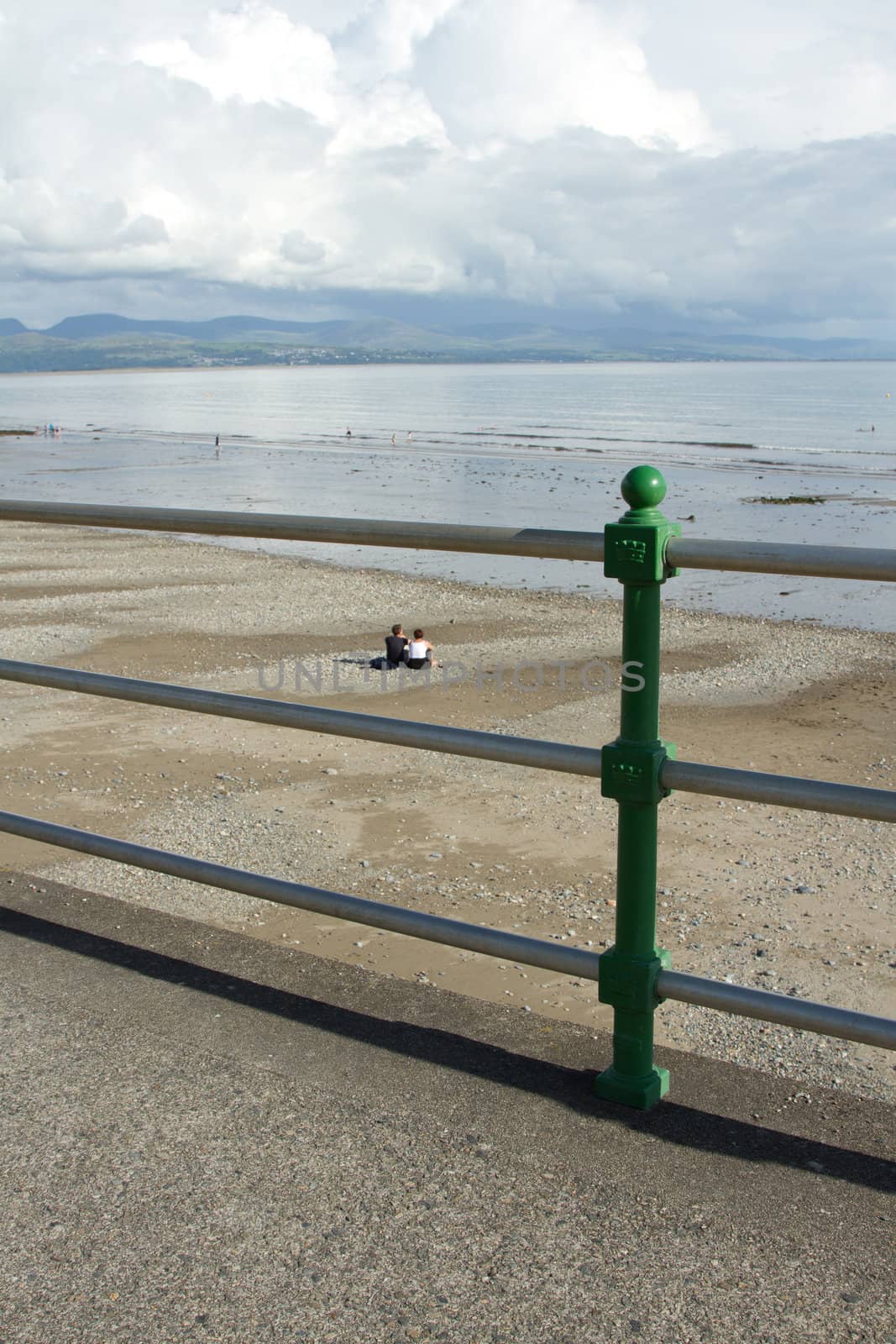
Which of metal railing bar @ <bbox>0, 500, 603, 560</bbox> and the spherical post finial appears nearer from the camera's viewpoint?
the spherical post finial

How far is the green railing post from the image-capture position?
8.39 feet

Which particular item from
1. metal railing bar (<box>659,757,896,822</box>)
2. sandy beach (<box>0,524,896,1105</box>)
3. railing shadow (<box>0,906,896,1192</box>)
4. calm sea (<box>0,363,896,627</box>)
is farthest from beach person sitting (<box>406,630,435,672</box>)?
metal railing bar (<box>659,757,896,822</box>)

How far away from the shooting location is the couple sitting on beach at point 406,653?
12.5 meters

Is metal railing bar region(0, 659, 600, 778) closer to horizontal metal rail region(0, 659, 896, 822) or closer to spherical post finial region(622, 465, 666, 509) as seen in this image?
horizontal metal rail region(0, 659, 896, 822)

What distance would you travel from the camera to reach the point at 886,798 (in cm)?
242

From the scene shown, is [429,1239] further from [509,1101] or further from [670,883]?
[670,883]

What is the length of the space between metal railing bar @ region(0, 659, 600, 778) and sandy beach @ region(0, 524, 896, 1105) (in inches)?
37.0

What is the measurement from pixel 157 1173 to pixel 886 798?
1568 mm

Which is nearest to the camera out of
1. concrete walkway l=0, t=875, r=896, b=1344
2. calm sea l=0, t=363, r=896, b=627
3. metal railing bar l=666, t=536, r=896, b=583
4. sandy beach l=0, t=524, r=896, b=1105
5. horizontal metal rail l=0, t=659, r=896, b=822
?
concrete walkway l=0, t=875, r=896, b=1344

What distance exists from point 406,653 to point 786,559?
33.4 ft

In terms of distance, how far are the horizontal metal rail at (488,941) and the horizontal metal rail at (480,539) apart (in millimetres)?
837

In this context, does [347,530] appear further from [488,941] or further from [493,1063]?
[493,1063]

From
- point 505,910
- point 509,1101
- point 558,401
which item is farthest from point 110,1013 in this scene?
point 558,401

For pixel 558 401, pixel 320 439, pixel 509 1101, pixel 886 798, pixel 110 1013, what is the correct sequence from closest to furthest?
1. pixel 886 798
2. pixel 509 1101
3. pixel 110 1013
4. pixel 320 439
5. pixel 558 401
